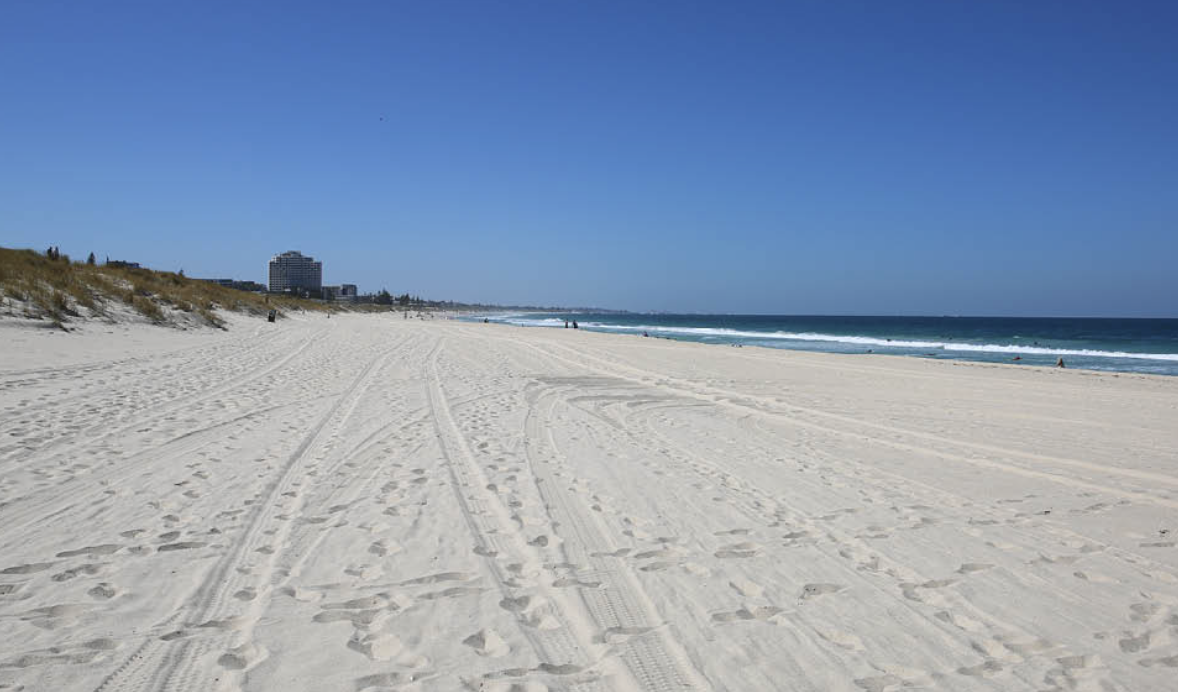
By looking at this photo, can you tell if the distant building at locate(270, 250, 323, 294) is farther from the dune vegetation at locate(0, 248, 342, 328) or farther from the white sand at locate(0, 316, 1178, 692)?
the white sand at locate(0, 316, 1178, 692)

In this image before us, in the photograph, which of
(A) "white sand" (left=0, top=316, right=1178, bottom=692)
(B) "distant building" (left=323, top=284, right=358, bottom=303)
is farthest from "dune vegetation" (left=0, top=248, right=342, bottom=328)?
(B) "distant building" (left=323, top=284, right=358, bottom=303)

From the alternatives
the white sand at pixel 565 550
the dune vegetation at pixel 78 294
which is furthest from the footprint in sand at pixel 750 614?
the dune vegetation at pixel 78 294

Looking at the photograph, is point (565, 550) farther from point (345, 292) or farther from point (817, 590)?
point (345, 292)

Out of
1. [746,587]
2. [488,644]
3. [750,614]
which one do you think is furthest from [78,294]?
[750,614]

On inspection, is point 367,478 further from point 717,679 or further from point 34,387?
point 34,387

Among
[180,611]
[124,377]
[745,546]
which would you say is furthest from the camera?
[124,377]

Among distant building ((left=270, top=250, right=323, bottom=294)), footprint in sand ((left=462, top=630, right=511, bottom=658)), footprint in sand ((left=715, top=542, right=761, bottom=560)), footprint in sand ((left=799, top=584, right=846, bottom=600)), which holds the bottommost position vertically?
footprint in sand ((left=462, top=630, right=511, bottom=658))

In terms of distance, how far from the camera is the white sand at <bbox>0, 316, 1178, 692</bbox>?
2.69 metres

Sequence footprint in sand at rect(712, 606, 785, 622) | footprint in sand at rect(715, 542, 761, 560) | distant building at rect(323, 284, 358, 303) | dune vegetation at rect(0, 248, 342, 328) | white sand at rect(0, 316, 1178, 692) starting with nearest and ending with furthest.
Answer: white sand at rect(0, 316, 1178, 692) < footprint in sand at rect(712, 606, 785, 622) < footprint in sand at rect(715, 542, 761, 560) < dune vegetation at rect(0, 248, 342, 328) < distant building at rect(323, 284, 358, 303)

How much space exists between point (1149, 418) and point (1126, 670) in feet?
34.2

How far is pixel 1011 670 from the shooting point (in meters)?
2.71

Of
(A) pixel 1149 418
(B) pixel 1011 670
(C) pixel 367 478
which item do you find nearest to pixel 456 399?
(C) pixel 367 478

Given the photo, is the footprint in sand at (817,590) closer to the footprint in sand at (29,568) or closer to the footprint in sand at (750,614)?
the footprint in sand at (750,614)

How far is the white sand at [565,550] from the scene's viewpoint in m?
2.69
